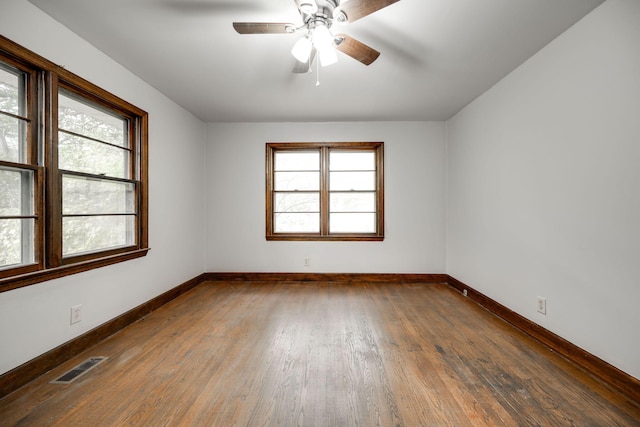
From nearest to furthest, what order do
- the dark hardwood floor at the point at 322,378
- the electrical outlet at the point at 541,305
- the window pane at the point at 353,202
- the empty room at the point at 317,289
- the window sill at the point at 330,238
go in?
the dark hardwood floor at the point at 322,378
the empty room at the point at 317,289
the electrical outlet at the point at 541,305
the window sill at the point at 330,238
the window pane at the point at 353,202

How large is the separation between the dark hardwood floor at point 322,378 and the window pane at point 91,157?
150 cm

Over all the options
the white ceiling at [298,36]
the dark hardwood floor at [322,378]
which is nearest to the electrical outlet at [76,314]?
the dark hardwood floor at [322,378]

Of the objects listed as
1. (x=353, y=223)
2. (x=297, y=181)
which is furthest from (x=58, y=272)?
(x=353, y=223)

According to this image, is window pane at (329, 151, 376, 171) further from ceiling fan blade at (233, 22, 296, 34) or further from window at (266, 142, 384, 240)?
ceiling fan blade at (233, 22, 296, 34)

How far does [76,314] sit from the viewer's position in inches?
95.0

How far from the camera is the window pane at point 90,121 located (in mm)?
2420

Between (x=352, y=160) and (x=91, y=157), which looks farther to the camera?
(x=352, y=160)

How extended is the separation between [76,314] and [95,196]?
1.00 meters

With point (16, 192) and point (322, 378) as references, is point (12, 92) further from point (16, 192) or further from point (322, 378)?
point (322, 378)

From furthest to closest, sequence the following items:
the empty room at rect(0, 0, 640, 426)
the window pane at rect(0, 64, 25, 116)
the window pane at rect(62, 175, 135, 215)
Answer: the window pane at rect(62, 175, 135, 215) < the window pane at rect(0, 64, 25, 116) < the empty room at rect(0, 0, 640, 426)

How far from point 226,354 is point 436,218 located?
363cm

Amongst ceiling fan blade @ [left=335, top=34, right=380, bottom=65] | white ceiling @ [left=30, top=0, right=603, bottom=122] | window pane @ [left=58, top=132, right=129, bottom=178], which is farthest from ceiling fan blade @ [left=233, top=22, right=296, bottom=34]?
window pane @ [left=58, top=132, right=129, bottom=178]

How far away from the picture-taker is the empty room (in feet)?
6.14

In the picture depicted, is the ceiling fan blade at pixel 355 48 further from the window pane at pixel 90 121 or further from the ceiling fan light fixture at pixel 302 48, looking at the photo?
the window pane at pixel 90 121
